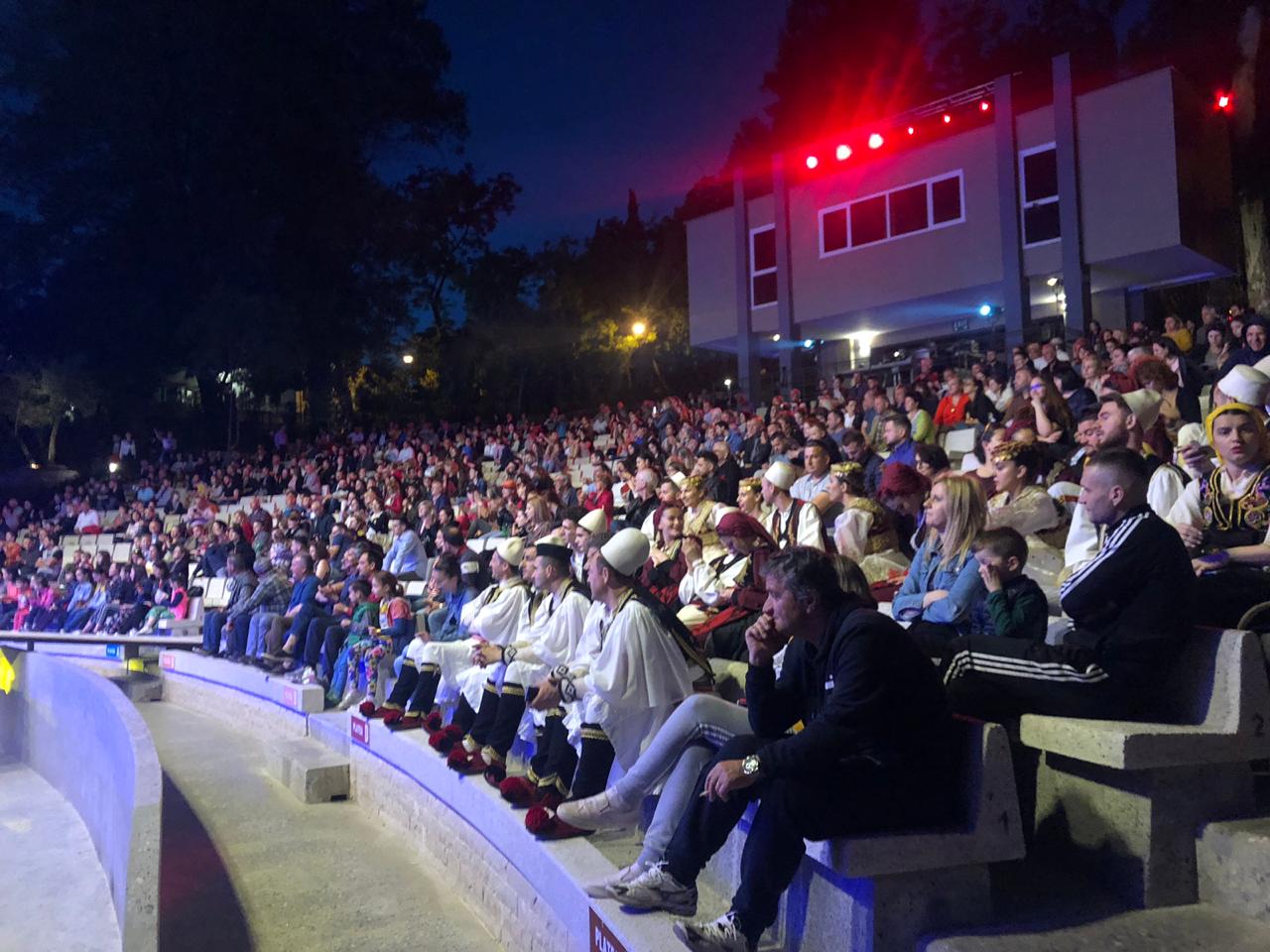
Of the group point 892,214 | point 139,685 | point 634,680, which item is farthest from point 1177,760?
point 892,214

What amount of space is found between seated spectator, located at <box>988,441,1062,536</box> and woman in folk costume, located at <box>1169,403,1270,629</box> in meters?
0.84

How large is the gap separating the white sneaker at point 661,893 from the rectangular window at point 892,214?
754 inches

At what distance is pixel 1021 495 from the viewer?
5324 millimetres

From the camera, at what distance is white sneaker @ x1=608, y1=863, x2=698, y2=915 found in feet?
11.2

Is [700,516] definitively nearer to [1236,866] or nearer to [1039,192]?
[1236,866]

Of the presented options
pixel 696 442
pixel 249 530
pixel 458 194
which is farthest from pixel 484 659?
pixel 458 194

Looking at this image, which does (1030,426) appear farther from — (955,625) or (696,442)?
(696,442)

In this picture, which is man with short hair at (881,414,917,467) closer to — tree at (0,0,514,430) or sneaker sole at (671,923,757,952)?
sneaker sole at (671,923,757,952)

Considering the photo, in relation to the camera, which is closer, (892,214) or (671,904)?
(671,904)

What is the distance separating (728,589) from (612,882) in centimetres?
261

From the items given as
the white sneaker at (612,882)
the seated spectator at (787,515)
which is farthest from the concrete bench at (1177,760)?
the seated spectator at (787,515)

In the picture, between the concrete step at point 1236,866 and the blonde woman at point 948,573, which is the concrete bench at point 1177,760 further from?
the blonde woman at point 948,573

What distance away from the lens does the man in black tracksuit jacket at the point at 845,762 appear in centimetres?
298

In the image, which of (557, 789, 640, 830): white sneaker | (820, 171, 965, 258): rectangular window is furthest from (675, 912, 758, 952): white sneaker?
(820, 171, 965, 258): rectangular window
